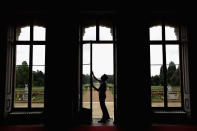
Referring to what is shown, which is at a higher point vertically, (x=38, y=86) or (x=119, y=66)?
(x=119, y=66)

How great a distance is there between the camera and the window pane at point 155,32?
490cm

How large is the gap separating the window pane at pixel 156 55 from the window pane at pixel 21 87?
3.73 meters

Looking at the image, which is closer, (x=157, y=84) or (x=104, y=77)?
(x=157, y=84)

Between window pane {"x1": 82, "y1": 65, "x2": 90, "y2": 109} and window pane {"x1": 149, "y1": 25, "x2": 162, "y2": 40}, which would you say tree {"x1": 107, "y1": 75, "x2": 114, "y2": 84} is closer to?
window pane {"x1": 82, "y1": 65, "x2": 90, "y2": 109}

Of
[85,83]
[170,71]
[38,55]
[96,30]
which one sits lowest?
[85,83]

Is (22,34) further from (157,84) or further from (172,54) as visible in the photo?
(172,54)

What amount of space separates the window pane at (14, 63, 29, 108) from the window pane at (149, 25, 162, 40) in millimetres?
3853

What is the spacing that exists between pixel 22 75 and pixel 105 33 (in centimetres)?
278

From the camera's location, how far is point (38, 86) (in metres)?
4.78

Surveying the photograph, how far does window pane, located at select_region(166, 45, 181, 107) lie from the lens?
15.7 feet

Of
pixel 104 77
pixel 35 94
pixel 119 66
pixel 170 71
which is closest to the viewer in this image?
pixel 119 66

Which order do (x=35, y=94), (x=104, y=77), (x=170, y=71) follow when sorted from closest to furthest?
(x=35, y=94) → (x=170, y=71) → (x=104, y=77)

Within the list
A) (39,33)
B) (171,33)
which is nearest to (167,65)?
(171,33)

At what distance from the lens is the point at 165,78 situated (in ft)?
15.8
